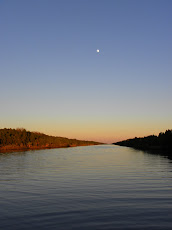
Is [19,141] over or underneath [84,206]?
over

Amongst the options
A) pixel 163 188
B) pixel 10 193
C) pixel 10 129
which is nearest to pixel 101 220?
pixel 10 193

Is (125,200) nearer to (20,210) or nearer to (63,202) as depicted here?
(63,202)

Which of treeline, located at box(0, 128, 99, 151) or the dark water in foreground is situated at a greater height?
treeline, located at box(0, 128, 99, 151)

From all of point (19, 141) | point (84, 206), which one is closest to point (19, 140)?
point (19, 141)

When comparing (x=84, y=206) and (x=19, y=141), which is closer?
(x=84, y=206)

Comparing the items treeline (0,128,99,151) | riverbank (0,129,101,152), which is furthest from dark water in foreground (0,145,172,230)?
treeline (0,128,99,151)


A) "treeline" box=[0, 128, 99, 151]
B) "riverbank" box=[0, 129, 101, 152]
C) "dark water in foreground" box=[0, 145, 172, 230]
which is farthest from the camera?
"treeline" box=[0, 128, 99, 151]

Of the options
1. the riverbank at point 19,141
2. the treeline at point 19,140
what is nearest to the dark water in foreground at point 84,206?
the riverbank at point 19,141

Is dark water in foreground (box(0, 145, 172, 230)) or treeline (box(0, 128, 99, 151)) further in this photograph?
→ treeline (box(0, 128, 99, 151))

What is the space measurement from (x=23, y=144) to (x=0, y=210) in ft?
497

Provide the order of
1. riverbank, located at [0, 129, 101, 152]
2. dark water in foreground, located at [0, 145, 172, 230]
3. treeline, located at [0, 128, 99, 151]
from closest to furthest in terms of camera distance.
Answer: dark water in foreground, located at [0, 145, 172, 230]
riverbank, located at [0, 129, 101, 152]
treeline, located at [0, 128, 99, 151]

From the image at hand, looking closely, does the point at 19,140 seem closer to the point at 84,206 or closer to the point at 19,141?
the point at 19,141

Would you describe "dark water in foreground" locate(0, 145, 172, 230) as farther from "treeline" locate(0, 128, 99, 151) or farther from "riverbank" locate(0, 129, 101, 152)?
"treeline" locate(0, 128, 99, 151)

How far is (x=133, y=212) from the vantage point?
14875 millimetres
